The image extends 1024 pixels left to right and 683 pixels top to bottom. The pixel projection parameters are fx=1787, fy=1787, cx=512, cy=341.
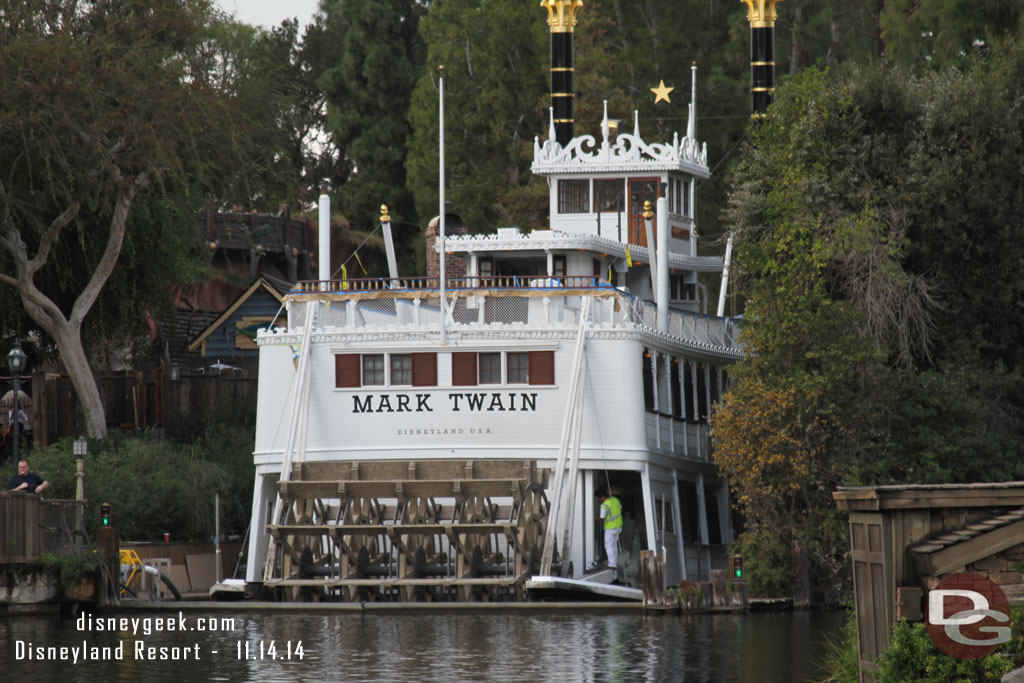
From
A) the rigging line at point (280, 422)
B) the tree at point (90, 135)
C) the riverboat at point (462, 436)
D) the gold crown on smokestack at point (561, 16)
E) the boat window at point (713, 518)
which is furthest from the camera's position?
the gold crown on smokestack at point (561, 16)

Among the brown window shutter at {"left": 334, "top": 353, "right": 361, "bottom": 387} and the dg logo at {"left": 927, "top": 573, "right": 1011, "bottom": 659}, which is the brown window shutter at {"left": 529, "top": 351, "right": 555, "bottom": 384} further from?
the dg logo at {"left": 927, "top": 573, "right": 1011, "bottom": 659}

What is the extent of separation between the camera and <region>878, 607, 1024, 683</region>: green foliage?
12242mm

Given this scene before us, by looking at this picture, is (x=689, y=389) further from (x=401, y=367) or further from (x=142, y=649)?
(x=142, y=649)

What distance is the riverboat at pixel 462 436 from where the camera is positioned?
28344 mm

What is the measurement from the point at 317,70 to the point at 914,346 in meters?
41.6

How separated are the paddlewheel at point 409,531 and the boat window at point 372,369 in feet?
5.41

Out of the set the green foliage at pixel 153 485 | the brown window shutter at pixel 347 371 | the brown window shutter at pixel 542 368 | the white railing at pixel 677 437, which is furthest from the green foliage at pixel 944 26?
the green foliage at pixel 153 485

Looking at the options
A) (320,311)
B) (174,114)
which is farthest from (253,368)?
(320,311)

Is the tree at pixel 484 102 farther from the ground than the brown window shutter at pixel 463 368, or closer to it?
farther from the ground

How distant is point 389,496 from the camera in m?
28.6

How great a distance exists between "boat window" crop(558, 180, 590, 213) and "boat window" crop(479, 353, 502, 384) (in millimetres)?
7698

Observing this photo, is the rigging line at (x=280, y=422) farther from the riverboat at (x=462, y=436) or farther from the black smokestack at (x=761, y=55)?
the black smokestack at (x=761, y=55)

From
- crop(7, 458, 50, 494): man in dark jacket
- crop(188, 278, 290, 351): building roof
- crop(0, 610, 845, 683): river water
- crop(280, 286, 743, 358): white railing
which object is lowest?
crop(0, 610, 845, 683): river water

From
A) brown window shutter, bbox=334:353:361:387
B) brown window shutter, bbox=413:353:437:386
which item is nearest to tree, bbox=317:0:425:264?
brown window shutter, bbox=334:353:361:387
